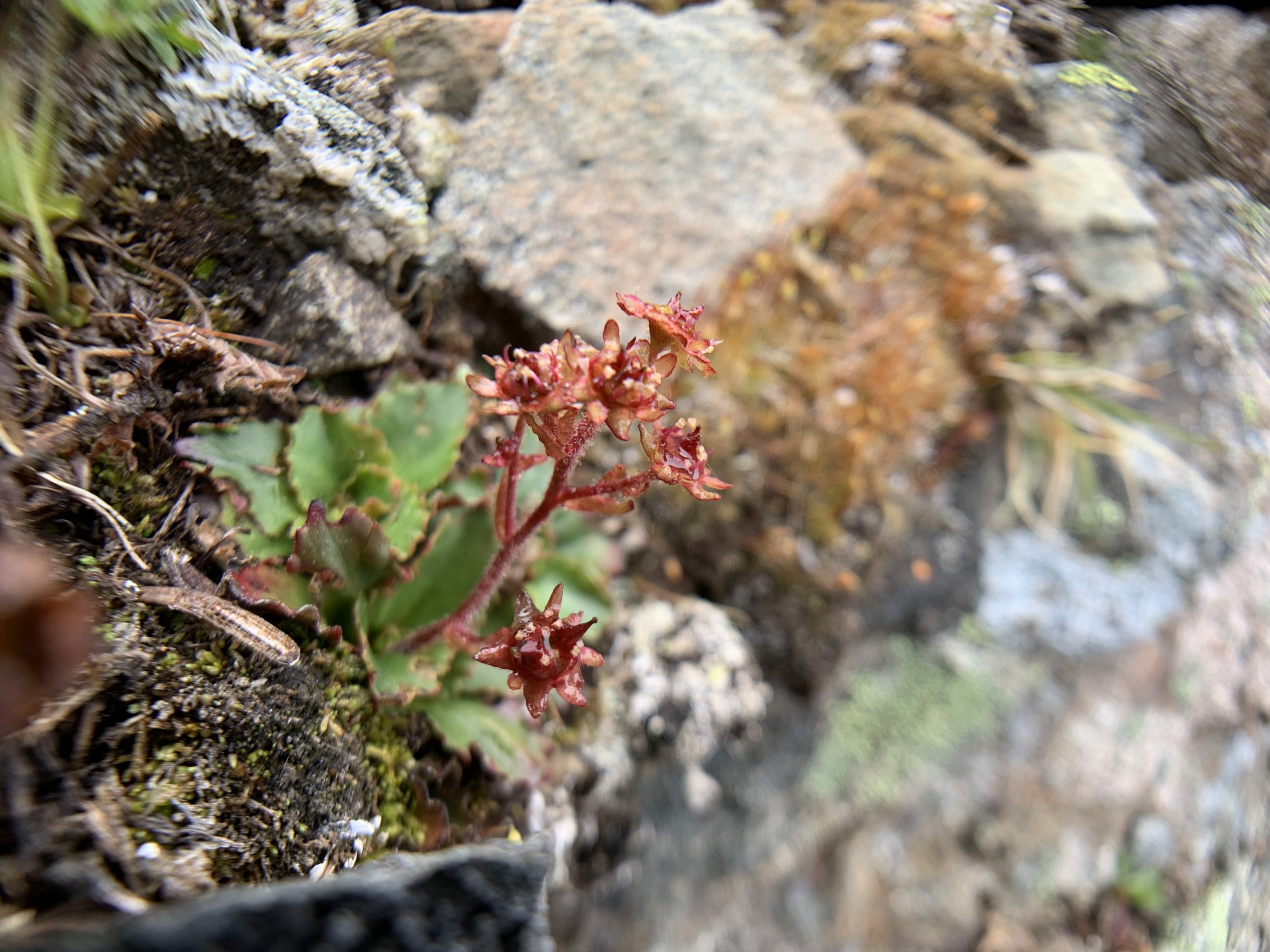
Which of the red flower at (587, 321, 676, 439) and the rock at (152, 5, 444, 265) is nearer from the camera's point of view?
the red flower at (587, 321, 676, 439)

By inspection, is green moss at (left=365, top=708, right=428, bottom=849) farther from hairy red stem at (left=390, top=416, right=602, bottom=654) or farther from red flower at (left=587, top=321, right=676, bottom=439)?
red flower at (left=587, top=321, right=676, bottom=439)

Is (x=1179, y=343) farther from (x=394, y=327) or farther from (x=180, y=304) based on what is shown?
(x=180, y=304)

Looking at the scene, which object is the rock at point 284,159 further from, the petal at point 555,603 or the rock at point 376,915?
the rock at point 376,915

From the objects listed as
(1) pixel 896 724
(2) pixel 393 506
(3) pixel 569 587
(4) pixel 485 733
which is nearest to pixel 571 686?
(4) pixel 485 733

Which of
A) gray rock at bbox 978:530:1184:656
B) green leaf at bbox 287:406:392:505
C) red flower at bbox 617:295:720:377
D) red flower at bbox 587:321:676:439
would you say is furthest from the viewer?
gray rock at bbox 978:530:1184:656

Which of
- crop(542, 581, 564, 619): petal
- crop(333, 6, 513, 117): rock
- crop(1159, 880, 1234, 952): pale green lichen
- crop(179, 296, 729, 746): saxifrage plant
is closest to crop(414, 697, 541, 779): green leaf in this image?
crop(179, 296, 729, 746): saxifrage plant

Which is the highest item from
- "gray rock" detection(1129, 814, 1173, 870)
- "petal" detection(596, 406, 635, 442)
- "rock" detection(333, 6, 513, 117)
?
"rock" detection(333, 6, 513, 117)
